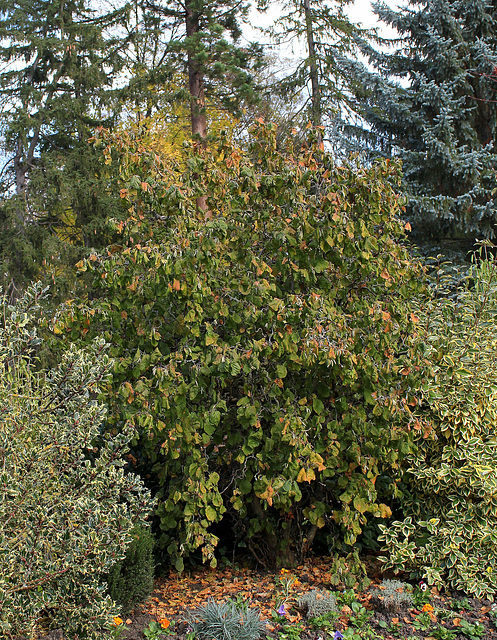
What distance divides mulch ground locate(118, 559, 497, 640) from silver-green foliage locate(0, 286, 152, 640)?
0.66 m

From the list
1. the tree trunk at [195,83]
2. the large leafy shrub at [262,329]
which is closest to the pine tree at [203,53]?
the tree trunk at [195,83]

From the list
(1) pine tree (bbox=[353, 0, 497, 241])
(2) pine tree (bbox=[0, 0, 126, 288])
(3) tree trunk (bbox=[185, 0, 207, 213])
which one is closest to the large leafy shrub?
(1) pine tree (bbox=[353, 0, 497, 241])

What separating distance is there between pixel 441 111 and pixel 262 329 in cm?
795

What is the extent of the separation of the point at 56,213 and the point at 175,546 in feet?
35.3

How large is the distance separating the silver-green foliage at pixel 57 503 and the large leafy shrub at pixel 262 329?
1.75 feet

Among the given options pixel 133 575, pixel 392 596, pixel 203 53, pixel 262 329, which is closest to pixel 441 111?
pixel 203 53

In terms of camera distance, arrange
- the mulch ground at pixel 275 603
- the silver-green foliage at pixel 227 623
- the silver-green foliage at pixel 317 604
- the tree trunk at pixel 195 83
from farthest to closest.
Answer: the tree trunk at pixel 195 83
the silver-green foliage at pixel 317 604
the mulch ground at pixel 275 603
the silver-green foliage at pixel 227 623

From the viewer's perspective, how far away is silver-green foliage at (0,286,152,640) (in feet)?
8.29

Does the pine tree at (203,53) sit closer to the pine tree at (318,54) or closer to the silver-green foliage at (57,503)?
the pine tree at (318,54)

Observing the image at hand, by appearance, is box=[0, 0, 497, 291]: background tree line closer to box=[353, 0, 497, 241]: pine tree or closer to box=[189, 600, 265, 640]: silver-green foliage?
box=[353, 0, 497, 241]: pine tree

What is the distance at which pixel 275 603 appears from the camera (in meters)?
3.51

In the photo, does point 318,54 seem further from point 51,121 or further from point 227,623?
point 227,623

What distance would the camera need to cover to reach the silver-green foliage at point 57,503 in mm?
2527

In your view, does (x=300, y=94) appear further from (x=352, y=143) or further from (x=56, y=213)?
(x=56, y=213)
